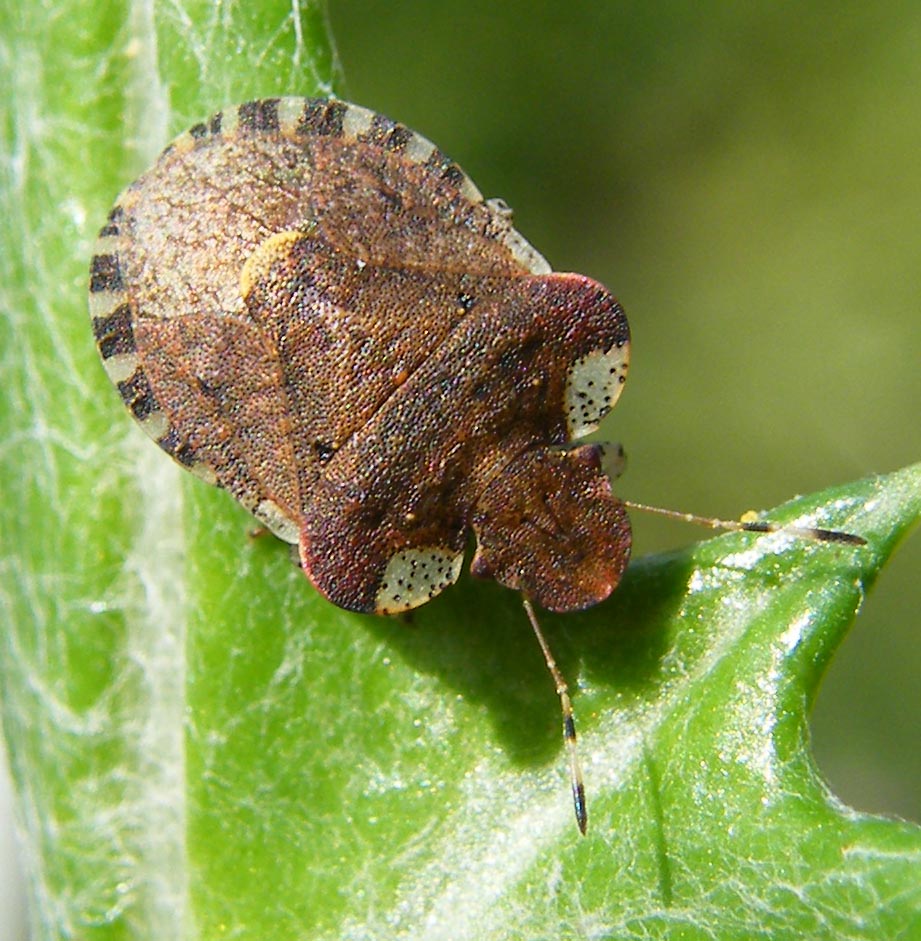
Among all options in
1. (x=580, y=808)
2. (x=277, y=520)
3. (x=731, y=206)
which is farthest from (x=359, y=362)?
(x=731, y=206)

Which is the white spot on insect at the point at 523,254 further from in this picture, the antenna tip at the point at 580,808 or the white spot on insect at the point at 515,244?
the antenna tip at the point at 580,808

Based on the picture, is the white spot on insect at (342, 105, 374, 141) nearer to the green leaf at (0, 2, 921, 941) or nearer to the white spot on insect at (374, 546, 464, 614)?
the green leaf at (0, 2, 921, 941)

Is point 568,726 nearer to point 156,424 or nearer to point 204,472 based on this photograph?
point 204,472

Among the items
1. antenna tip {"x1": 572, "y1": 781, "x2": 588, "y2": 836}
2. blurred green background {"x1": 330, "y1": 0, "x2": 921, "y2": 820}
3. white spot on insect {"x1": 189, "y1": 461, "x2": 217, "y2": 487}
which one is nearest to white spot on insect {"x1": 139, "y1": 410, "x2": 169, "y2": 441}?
white spot on insect {"x1": 189, "y1": 461, "x2": 217, "y2": 487}

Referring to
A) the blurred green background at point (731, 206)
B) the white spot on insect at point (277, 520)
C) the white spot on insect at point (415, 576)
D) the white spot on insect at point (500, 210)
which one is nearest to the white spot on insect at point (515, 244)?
the white spot on insect at point (500, 210)

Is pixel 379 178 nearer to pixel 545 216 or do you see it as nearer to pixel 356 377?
pixel 356 377

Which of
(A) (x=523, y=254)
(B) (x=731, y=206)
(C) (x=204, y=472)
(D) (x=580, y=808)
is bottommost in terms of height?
(D) (x=580, y=808)
